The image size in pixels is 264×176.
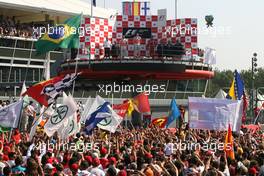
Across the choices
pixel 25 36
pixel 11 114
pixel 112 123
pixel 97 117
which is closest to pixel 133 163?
pixel 11 114

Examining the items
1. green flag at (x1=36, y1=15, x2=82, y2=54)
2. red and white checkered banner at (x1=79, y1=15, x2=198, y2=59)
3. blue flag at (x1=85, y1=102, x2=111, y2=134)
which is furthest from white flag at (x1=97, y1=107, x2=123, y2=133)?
red and white checkered banner at (x1=79, y1=15, x2=198, y2=59)

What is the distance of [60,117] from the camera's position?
16.8 metres

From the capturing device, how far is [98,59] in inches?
1433

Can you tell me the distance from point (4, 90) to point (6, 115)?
23.8 m

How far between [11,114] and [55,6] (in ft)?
116

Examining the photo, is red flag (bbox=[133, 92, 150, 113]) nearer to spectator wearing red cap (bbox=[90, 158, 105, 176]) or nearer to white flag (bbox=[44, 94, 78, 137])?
white flag (bbox=[44, 94, 78, 137])

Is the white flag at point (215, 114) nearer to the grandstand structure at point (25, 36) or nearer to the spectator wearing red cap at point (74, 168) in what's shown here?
the spectator wearing red cap at point (74, 168)

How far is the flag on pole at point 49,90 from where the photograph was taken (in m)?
19.8

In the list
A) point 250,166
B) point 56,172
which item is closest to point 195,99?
point 250,166

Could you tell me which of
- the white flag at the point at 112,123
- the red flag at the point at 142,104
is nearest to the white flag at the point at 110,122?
the white flag at the point at 112,123

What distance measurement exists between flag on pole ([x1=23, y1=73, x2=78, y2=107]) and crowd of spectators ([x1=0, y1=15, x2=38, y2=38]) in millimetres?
26355

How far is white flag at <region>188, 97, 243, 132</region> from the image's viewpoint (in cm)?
1617

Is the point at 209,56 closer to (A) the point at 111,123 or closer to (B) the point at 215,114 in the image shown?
(A) the point at 111,123

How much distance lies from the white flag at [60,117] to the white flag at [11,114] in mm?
1110
